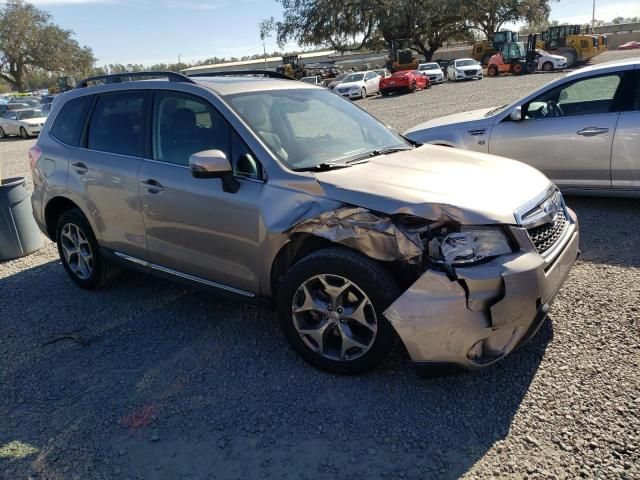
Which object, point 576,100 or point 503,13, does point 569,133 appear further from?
point 503,13

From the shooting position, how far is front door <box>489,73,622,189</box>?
5887 mm

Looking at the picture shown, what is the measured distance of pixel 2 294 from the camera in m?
5.14

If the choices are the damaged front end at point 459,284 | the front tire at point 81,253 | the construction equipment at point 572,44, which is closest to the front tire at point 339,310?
the damaged front end at point 459,284

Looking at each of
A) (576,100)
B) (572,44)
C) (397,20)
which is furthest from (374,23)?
(576,100)

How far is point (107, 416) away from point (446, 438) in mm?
1941

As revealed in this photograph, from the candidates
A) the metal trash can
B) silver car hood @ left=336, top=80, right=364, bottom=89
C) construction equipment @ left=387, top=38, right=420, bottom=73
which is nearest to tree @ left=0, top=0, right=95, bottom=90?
construction equipment @ left=387, top=38, right=420, bottom=73

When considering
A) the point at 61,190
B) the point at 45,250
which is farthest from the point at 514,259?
the point at 45,250

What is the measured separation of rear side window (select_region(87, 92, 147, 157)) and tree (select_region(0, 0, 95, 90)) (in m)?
75.2

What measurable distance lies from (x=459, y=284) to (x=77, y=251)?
12.2 feet

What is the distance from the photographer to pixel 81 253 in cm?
488

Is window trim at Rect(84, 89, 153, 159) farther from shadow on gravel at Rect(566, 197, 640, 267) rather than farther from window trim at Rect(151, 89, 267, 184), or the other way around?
shadow on gravel at Rect(566, 197, 640, 267)

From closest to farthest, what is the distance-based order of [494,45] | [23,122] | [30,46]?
1. [23,122]
2. [494,45]
3. [30,46]

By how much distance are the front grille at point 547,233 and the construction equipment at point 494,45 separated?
46422mm

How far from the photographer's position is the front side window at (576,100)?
19.8ft
